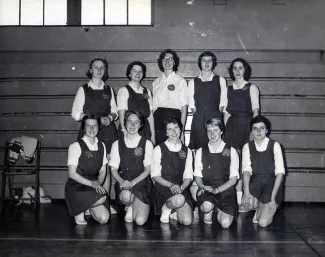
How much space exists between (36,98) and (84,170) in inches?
85.5

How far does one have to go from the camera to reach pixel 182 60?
6449 millimetres

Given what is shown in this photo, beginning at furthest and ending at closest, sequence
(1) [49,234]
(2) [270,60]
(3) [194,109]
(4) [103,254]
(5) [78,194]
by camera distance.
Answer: (2) [270,60], (3) [194,109], (5) [78,194], (1) [49,234], (4) [103,254]

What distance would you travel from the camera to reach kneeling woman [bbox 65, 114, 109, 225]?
4473mm

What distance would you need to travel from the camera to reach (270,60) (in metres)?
6.37

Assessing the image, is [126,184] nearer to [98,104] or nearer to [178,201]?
[178,201]

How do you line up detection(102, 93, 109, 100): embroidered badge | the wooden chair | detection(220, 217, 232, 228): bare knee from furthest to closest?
the wooden chair
detection(102, 93, 109, 100): embroidered badge
detection(220, 217, 232, 228): bare knee

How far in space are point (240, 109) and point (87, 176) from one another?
1.81m

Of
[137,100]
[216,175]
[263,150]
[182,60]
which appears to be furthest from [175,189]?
[182,60]

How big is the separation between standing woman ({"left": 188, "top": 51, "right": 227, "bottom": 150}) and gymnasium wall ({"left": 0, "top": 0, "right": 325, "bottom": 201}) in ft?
3.96

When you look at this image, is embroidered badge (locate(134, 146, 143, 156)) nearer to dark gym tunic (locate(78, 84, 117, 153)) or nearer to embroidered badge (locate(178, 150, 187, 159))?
embroidered badge (locate(178, 150, 187, 159))

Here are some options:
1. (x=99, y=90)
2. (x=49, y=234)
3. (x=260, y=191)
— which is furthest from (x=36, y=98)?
(x=260, y=191)

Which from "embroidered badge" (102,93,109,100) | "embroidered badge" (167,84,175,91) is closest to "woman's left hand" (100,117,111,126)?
"embroidered badge" (102,93,109,100)

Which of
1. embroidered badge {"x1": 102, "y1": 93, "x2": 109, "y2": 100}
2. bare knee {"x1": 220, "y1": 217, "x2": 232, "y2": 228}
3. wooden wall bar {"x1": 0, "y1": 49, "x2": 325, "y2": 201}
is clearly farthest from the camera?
wooden wall bar {"x1": 0, "y1": 49, "x2": 325, "y2": 201}

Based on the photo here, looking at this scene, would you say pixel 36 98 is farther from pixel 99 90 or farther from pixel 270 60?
pixel 270 60
